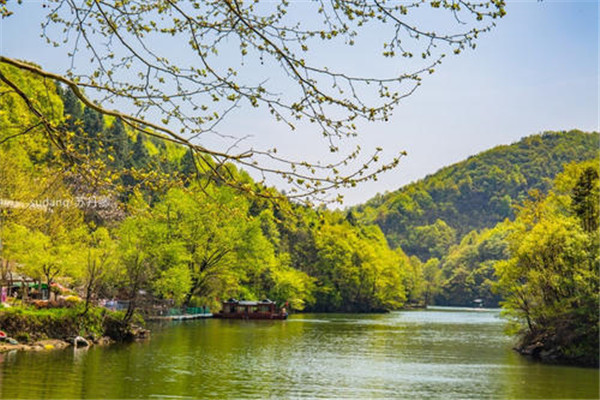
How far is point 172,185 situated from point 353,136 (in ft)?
6.06

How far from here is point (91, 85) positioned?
666 centimetres

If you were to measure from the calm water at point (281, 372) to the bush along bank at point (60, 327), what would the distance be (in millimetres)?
1162

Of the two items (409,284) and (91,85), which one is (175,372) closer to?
(91,85)

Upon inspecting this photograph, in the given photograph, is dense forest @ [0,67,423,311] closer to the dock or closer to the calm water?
the dock

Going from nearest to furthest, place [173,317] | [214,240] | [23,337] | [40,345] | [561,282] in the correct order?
1. [40,345]
2. [23,337]
3. [561,282]
4. [173,317]
5. [214,240]

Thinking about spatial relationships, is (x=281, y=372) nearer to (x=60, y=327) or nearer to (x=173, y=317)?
(x=60, y=327)

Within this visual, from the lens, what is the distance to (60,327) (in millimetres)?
24594

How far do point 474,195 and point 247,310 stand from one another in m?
138

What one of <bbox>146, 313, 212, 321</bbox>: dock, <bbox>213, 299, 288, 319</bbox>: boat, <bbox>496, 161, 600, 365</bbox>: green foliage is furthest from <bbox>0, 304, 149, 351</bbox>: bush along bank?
<bbox>213, 299, 288, 319</bbox>: boat

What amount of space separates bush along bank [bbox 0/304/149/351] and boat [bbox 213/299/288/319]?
2261cm

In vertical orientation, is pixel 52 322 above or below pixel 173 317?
above

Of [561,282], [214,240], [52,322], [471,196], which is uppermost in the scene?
[471,196]

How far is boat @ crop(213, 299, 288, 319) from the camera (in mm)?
50688

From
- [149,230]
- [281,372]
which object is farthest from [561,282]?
[149,230]
